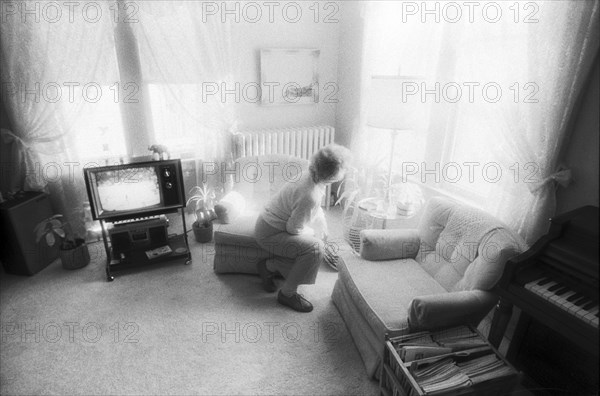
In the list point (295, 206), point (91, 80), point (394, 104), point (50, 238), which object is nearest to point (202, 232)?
point (50, 238)

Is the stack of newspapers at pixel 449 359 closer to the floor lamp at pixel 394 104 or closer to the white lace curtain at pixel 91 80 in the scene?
the floor lamp at pixel 394 104

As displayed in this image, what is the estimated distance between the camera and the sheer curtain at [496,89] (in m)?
1.57

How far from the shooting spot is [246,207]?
2959 millimetres

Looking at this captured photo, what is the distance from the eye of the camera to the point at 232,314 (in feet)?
7.50

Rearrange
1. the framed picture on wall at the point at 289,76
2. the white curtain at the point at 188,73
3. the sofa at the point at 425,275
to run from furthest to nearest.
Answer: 1. the framed picture on wall at the point at 289,76
2. the white curtain at the point at 188,73
3. the sofa at the point at 425,275

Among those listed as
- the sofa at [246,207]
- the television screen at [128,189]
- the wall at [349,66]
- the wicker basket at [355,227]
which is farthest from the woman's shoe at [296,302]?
the wall at [349,66]

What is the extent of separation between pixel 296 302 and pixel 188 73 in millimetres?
2193

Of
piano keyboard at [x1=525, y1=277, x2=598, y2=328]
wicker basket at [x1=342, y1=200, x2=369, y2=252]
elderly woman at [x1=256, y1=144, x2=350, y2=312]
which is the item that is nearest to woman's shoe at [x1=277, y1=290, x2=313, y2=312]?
elderly woman at [x1=256, y1=144, x2=350, y2=312]

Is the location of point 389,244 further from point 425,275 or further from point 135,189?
point 135,189

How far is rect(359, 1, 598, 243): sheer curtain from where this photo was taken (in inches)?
61.8

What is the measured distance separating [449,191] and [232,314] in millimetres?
1795

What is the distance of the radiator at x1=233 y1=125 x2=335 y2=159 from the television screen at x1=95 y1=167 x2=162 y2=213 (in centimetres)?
101

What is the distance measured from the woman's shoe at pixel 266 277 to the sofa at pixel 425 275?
0.44 meters

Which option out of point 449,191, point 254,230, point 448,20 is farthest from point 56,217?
point 448,20
